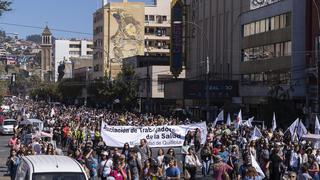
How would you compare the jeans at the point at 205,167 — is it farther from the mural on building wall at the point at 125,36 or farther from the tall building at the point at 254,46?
the mural on building wall at the point at 125,36

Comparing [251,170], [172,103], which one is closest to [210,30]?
[172,103]

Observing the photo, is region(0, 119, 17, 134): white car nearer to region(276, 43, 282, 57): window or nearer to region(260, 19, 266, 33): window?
region(276, 43, 282, 57): window

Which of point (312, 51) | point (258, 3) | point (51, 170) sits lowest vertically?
point (51, 170)

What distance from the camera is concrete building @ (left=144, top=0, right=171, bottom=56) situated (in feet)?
432

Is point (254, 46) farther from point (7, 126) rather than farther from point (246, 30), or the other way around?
point (7, 126)

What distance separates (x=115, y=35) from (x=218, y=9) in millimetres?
56113

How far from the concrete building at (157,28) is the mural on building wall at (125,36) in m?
1.42

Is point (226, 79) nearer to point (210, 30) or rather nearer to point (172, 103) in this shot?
Answer: point (210, 30)

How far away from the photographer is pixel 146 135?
2838cm

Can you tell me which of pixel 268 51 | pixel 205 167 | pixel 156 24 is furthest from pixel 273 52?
pixel 156 24

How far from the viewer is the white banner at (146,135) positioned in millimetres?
27859

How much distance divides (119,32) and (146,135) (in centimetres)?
10284

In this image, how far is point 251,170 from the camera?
52.4 ft

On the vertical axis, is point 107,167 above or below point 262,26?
below
